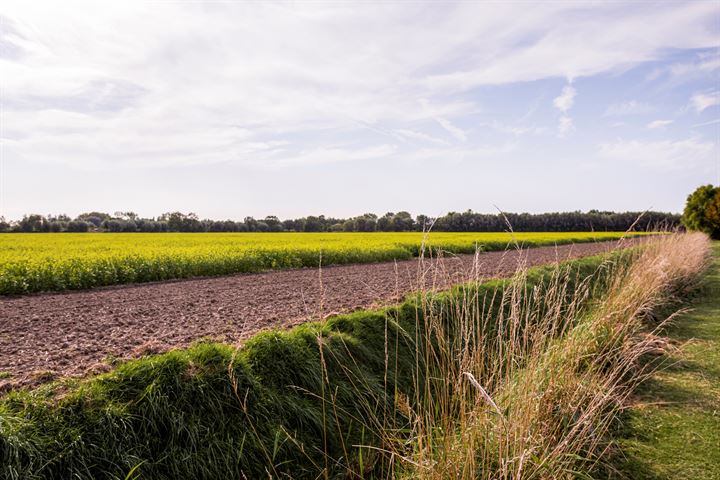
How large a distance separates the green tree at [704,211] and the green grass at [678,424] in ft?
154

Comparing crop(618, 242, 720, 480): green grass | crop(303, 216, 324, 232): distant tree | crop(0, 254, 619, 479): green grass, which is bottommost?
crop(618, 242, 720, 480): green grass

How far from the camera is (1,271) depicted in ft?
39.9

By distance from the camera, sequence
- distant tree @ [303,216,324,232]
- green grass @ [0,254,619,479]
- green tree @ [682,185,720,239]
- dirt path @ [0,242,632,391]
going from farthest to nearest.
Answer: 1. distant tree @ [303,216,324,232]
2. green tree @ [682,185,720,239]
3. dirt path @ [0,242,632,391]
4. green grass @ [0,254,619,479]

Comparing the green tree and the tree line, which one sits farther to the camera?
the tree line

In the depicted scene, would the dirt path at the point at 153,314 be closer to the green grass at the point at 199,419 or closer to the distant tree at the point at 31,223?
the green grass at the point at 199,419

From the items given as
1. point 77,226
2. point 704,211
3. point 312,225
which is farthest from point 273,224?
point 704,211

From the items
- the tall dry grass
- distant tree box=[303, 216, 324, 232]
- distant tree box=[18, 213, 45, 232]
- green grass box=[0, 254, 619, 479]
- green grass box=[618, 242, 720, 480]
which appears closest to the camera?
the tall dry grass

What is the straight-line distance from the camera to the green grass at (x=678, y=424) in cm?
425

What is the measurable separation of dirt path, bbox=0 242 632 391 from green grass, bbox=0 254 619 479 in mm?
715

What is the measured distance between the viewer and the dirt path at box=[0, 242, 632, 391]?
17.3 feet

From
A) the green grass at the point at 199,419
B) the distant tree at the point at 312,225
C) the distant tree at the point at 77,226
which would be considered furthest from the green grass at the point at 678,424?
the distant tree at the point at 77,226

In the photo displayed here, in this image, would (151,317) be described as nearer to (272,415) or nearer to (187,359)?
(187,359)

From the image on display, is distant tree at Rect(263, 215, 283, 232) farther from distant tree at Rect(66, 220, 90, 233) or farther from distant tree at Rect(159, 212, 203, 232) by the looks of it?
distant tree at Rect(66, 220, 90, 233)

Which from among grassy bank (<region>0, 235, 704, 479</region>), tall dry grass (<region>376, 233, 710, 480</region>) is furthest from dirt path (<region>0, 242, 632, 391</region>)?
grassy bank (<region>0, 235, 704, 479</region>)
